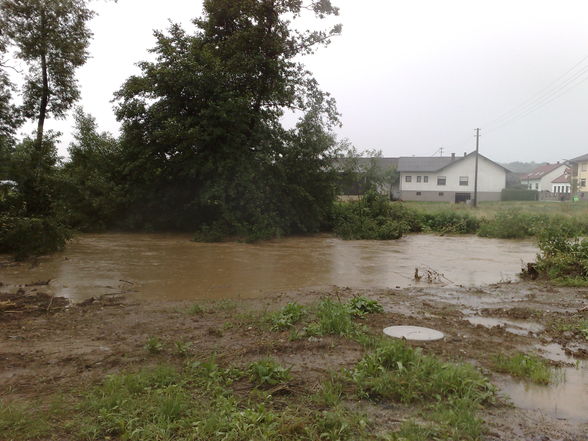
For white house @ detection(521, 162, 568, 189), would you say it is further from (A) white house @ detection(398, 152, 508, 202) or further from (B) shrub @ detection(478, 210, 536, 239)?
Result: (B) shrub @ detection(478, 210, 536, 239)

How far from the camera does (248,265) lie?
13484 mm

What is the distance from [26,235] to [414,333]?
40.0ft

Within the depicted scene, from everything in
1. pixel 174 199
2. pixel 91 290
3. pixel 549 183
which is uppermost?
pixel 549 183

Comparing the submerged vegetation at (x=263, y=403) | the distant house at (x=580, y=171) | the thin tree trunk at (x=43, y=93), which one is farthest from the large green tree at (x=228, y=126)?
the distant house at (x=580, y=171)

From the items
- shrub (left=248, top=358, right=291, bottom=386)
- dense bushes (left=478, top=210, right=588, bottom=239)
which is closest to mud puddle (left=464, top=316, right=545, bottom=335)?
shrub (left=248, top=358, right=291, bottom=386)

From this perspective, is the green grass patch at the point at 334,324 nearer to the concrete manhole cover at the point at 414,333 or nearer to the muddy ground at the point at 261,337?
the muddy ground at the point at 261,337

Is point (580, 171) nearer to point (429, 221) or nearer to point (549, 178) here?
point (549, 178)

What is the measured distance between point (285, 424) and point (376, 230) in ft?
63.5

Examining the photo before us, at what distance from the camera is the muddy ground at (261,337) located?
13.0 feet

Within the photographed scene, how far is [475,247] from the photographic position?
18.5m

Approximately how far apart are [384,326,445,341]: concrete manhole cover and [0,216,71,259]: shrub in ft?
38.4

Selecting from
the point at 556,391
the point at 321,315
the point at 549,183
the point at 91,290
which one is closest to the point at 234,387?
the point at 321,315

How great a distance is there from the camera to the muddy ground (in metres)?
3.96

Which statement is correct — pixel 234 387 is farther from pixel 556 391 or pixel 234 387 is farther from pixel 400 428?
pixel 556 391
